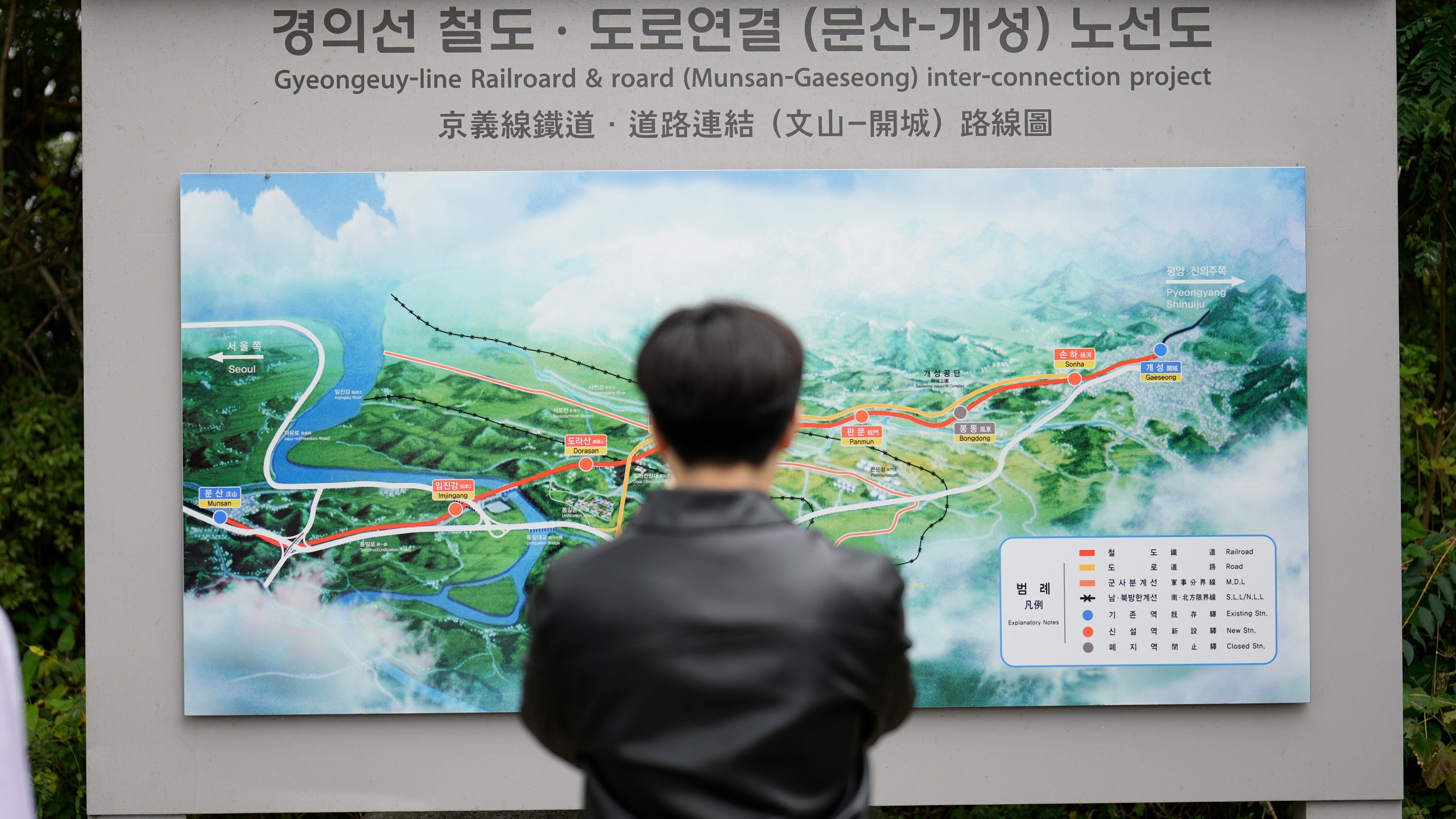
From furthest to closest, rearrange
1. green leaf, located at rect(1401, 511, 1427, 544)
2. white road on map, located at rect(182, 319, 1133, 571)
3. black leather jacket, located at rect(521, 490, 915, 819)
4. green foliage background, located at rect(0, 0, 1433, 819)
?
green leaf, located at rect(1401, 511, 1427, 544), green foliage background, located at rect(0, 0, 1433, 819), white road on map, located at rect(182, 319, 1133, 571), black leather jacket, located at rect(521, 490, 915, 819)

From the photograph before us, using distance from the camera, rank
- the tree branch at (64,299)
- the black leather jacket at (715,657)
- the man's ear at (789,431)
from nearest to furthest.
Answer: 1. the black leather jacket at (715,657)
2. the man's ear at (789,431)
3. the tree branch at (64,299)

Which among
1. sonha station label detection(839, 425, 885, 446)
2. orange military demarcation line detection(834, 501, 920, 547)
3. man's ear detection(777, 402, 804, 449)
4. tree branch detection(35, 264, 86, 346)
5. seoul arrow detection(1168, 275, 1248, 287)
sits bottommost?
orange military demarcation line detection(834, 501, 920, 547)

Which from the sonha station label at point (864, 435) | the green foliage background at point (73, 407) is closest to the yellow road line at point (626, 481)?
the sonha station label at point (864, 435)

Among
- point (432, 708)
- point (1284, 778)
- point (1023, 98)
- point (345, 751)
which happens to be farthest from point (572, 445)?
point (1284, 778)

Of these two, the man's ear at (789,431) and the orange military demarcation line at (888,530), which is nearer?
the man's ear at (789,431)

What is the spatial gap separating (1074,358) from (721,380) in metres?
1.98

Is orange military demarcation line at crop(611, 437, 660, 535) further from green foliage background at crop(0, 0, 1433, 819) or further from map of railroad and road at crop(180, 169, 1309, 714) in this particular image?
green foliage background at crop(0, 0, 1433, 819)

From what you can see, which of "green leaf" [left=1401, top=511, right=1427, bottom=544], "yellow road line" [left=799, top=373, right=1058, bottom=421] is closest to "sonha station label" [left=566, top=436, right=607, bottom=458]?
"yellow road line" [left=799, top=373, right=1058, bottom=421]

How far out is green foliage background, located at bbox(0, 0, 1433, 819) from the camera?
3367 millimetres

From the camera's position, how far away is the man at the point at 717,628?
1116 mm

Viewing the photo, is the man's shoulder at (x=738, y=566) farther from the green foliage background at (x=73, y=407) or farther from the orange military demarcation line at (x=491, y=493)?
the green foliage background at (x=73, y=407)

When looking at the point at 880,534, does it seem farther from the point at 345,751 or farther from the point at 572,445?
the point at 345,751

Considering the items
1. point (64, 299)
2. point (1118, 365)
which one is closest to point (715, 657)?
point (1118, 365)

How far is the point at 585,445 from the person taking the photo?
2838 millimetres
